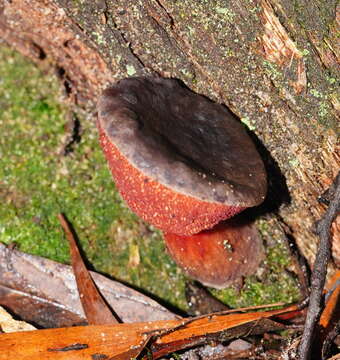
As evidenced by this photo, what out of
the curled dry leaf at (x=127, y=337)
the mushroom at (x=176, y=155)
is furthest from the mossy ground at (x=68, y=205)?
the mushroom at (x=176, y=155)

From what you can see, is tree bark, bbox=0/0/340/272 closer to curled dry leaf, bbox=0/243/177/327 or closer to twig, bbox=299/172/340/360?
twig, bbox=299/172/340/360

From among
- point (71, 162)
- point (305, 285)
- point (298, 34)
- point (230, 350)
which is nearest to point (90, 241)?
point (71, 162)

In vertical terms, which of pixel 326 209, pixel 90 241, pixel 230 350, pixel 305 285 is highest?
pixel 326 209

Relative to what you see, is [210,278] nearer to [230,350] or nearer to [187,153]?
[230,350]

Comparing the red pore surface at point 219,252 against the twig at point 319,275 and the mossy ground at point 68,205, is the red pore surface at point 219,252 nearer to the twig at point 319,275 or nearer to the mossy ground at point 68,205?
the mossy ground at point 68,205

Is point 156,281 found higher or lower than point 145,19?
lower
